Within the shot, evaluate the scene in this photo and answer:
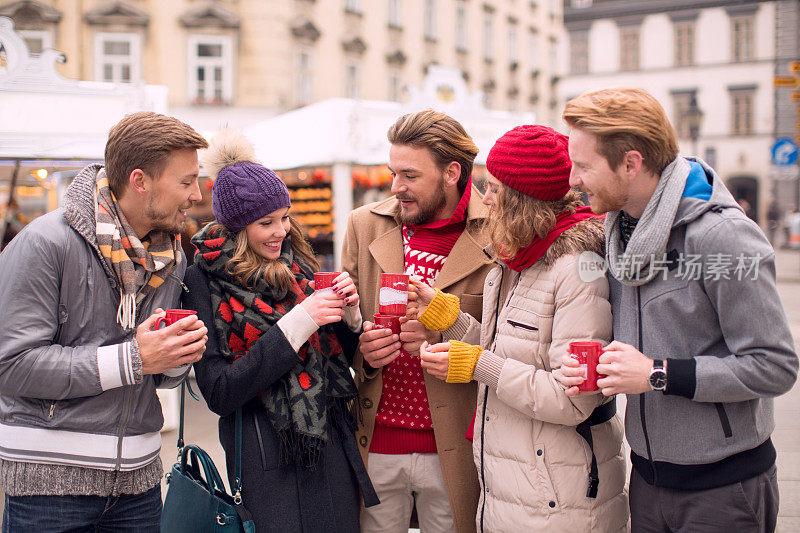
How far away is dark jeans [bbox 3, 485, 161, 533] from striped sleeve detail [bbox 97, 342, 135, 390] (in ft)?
1.32

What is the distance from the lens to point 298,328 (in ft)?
7.20

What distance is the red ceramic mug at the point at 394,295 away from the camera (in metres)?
2.24

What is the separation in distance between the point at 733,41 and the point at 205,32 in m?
29.6

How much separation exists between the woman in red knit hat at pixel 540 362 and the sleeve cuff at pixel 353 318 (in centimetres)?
39

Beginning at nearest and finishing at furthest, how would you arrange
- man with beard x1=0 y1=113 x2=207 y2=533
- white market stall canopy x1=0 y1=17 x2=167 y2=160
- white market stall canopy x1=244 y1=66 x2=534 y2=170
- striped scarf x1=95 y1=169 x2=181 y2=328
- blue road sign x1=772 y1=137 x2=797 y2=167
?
man with beard x1=0 y1=113 x2=207 y2=533 → striped scarf x1=95 y1=169 x2=181 y2=328 → white market stall canopy x1=0 y1=17 x2=167 y2=160 → white market stall canopy x1=244 y1=66 x2=534 y2=170 → blue road sign x1=772 y1=137 x2=797 y2=167

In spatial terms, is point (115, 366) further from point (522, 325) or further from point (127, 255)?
point (522, 325)

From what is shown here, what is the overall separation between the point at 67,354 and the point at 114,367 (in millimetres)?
135

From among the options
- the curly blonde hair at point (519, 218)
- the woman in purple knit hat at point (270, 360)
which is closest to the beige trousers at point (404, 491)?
the woman in purple knit hat at point (270, 360)

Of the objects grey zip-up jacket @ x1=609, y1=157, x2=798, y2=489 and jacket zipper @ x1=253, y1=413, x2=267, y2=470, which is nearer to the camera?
grey zip-up jacket @ x1=609, y1=157, x2=798, y2=489

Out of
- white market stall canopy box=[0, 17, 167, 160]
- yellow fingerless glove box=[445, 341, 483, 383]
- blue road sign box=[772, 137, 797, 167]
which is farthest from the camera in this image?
blue road sign box=[772, 137, 797, 167]

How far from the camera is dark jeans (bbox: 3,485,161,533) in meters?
2.02

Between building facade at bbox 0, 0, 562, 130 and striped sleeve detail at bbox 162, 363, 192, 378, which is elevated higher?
building facade at bbox 0, 0, 562, 130

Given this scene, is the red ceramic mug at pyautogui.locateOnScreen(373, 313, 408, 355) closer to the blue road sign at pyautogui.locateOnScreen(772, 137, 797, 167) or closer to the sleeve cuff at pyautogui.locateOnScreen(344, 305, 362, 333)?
the sleeve cuff at pyautogui.locateOnScreen(344, 305, 362, 333)

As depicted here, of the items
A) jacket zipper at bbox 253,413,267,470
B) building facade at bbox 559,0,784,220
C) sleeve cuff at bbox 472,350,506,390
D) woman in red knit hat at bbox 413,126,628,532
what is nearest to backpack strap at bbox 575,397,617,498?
woman in red knit hat at bbox 413,126,628,532
